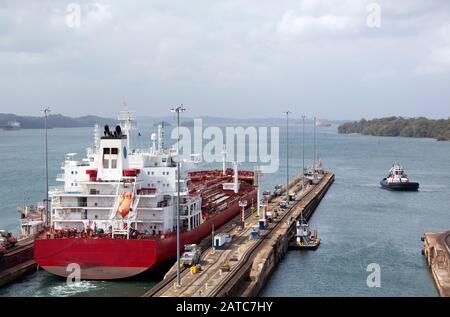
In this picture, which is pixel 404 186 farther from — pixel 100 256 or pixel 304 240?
pixel 100 256

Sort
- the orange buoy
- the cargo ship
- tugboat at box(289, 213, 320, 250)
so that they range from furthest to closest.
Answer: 1. tugboat at box(289, 213, 320, 250)
2. the orange buoy
3. the cargo ship

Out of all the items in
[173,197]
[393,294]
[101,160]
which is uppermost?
[101,160]

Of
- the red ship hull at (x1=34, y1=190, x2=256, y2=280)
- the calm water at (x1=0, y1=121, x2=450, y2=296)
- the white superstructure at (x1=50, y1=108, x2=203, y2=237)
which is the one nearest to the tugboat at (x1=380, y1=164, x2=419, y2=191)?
the calm water at (x1=0, y1=121, x2=450, y2=296)

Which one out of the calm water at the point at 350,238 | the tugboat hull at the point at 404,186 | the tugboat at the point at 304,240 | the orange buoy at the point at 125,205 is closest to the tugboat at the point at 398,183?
the tugboat hull at the point at 404,186

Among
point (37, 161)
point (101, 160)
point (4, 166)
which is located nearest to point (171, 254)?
point (101, 160)

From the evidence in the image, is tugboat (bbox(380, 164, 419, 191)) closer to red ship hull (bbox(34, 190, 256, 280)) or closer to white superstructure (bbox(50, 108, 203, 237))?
white superstructure (bbox(50, 108, 203, 237))

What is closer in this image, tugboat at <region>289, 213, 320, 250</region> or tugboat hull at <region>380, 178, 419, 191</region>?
tugboat at <region>289, 213, 320, 250</region>

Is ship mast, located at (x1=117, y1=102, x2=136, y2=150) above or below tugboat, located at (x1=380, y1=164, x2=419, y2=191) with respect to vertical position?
above

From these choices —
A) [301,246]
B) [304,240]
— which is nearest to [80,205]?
[301,246]
